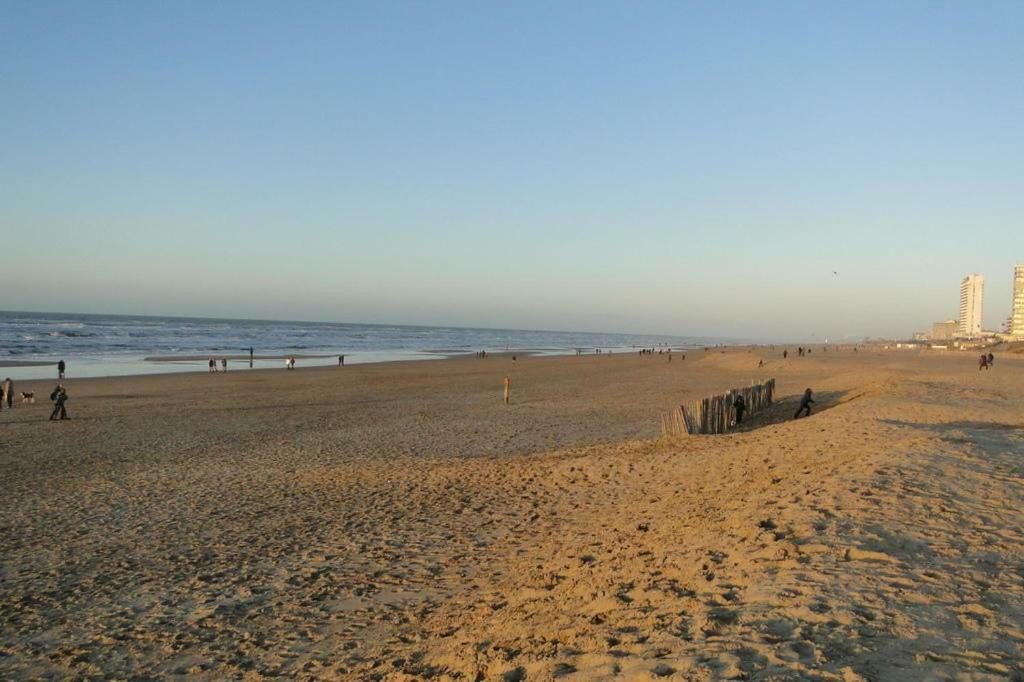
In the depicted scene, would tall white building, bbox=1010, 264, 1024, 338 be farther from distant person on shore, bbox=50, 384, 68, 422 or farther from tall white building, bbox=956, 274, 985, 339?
distant person on shore, bbox=50, 384, 68, 422

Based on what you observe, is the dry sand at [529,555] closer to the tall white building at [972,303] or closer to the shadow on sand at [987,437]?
the shadow on sand at [987,437]

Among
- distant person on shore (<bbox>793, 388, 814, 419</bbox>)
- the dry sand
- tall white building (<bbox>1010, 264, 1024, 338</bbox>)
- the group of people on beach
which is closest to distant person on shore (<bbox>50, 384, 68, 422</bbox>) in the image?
the group of people on beach

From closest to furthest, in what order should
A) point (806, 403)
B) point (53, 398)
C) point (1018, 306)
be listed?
point (806, 403)
point (53, 398)
point (1018, 306)

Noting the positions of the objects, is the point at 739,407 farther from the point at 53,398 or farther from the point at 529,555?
the point at 53,398

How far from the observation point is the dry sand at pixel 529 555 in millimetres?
4871

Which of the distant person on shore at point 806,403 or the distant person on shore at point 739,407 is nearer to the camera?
the distant person on shore at point 739,407

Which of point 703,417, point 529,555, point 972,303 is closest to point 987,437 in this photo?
point 703,417

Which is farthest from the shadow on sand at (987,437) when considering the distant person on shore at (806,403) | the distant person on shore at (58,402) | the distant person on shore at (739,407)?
the distant person on shore at (58,402)

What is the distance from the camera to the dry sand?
4871 millimetres

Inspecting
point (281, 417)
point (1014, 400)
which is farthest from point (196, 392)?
point (1014, 400)

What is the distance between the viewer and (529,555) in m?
8.31

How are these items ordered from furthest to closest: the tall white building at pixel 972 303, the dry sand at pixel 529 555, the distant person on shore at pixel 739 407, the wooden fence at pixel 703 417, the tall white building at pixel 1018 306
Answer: the tall white building at pixel 972 303, the tall white building at pixel 1018 306, the distant person on shore at pixel 739 407, the wooden fence at pixel 703 417, the dry sand at pixel 529 555

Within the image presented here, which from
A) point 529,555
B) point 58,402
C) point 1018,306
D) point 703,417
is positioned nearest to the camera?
point 529,555

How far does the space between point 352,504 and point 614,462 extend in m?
5.21
